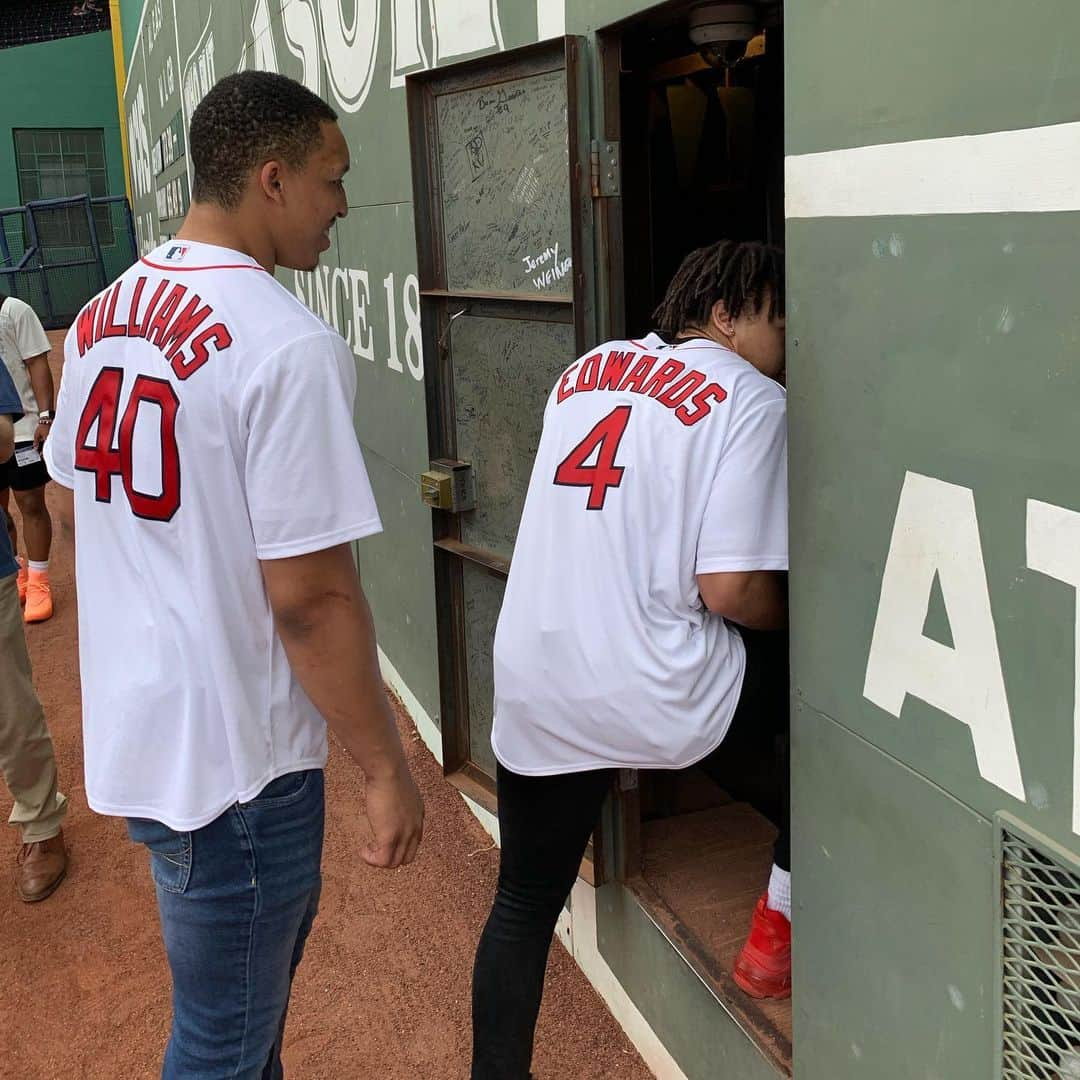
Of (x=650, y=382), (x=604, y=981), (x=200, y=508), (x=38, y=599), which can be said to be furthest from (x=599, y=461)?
(x=38, y=599)

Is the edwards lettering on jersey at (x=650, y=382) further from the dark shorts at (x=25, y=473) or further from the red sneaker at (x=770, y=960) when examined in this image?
the dark shorts at (x=25, y=473)

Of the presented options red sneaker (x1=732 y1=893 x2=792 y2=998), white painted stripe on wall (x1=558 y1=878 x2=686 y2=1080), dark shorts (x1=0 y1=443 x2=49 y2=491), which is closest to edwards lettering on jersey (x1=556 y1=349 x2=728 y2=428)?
red sneaker (x1=732 y1=893 x2=792 y2=998)

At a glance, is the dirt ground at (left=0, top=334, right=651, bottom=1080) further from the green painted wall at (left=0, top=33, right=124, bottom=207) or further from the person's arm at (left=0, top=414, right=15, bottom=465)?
the green painted wall at (left=0, top=33, right=124, bottom=207)

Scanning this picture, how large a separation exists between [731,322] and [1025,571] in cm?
112

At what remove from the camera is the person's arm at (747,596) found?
222 centimetres

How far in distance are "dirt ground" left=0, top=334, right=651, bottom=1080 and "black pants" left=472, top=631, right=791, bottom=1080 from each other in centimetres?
55

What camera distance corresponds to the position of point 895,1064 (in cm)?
194

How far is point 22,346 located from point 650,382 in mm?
5156

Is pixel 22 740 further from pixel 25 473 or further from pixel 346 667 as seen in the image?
pixel 25 473

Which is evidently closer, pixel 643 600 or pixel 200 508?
pixel 200 508

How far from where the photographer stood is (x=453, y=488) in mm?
3684

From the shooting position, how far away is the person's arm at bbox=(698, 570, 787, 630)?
87.4 inches

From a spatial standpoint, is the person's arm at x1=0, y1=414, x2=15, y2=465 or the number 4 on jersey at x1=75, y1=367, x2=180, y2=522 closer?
the number 4 on jersey at x1=75, y1=367, x2=180, y2=522

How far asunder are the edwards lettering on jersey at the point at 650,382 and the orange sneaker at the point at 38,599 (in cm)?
553
